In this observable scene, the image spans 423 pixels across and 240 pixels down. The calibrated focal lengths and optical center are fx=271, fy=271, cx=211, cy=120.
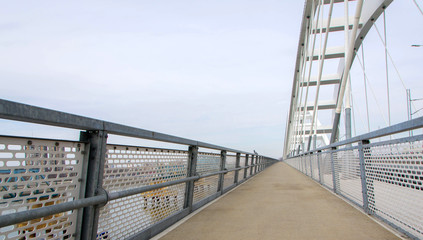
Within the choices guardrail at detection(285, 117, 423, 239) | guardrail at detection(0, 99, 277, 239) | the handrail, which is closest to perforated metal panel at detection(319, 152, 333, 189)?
guardrail at detection(285, 117, 423, 239)

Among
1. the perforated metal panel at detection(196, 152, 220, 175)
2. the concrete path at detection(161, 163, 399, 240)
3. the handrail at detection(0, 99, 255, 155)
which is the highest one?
the handrail at detection(0, 99, 255, 155)

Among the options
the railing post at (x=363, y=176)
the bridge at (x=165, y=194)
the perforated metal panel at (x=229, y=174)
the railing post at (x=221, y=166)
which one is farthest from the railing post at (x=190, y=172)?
the perforated metal panel at (x=229, y=174)

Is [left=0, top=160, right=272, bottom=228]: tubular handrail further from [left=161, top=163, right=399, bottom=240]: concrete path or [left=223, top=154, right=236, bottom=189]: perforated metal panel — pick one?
[left=223, top=154, right=236, bottom=189]: perforated metal panel

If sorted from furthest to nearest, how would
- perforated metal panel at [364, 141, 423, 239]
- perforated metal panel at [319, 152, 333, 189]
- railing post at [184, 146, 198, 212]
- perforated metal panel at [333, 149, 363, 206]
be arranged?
1. perforated metal panel at [319, 152, 333, 189]
2. perforated metal panel at [333, 149, 363, 206]
3. railing post at [184, 146, 198, 212]
4. perforated metal panel at [364, 141, 423, 239]

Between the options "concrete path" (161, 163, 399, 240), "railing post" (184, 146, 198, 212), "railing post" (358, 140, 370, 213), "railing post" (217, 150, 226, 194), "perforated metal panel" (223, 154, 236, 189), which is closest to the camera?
"concrete path" (161, 163, 399, 240)

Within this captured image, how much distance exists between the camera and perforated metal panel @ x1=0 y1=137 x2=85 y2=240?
1.52m

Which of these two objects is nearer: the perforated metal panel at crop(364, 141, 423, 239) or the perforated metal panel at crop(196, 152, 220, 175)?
the perforated metal panel at crop(364, 141, 423, 239)

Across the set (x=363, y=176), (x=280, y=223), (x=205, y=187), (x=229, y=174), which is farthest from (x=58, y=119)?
(x=229, y=174)

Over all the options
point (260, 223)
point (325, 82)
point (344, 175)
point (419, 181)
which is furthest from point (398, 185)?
point (325, 82)

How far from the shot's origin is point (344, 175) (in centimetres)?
529

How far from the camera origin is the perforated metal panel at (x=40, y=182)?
1.52 m

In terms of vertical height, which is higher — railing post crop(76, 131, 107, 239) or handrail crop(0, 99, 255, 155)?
handrail crop(0, 99, 255, 155)

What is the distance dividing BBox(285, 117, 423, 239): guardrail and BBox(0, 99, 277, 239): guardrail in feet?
8.30

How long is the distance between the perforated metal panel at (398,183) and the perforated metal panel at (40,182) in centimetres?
297
